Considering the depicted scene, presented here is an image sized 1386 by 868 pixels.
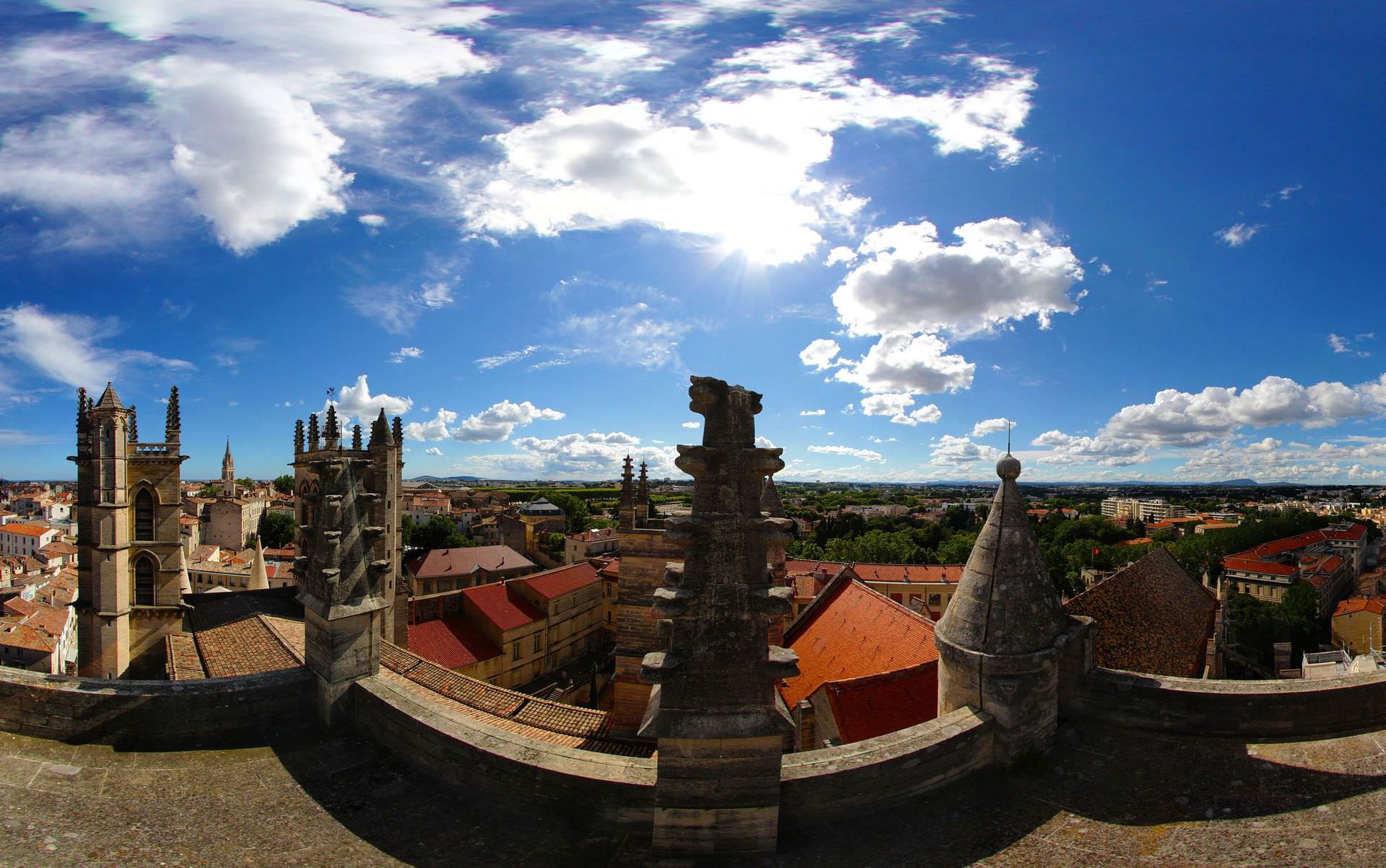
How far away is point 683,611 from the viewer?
4.50 m

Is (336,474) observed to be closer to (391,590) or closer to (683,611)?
(683,611)

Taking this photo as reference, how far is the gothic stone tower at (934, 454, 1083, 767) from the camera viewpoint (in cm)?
586

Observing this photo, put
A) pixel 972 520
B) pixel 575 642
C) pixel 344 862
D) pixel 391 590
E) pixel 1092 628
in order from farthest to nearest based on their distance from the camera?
pixel 972 520 < pixel 575 642 < pixel 391 590 < pixel 1092 628 < pixel 344 862

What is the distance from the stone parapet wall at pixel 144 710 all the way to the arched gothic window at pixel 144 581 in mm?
21731

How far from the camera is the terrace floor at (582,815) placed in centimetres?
448

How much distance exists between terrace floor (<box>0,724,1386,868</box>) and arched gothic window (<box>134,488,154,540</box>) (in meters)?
22.9

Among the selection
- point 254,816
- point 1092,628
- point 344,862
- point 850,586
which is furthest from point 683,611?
point 850,586

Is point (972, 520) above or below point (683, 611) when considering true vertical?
below

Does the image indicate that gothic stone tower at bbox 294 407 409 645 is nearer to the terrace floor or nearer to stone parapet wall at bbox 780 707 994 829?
the terrace floor

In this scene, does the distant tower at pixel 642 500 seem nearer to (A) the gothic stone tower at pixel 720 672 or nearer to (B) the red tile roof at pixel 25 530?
(A) the gothic stone tower at pixel 720 672

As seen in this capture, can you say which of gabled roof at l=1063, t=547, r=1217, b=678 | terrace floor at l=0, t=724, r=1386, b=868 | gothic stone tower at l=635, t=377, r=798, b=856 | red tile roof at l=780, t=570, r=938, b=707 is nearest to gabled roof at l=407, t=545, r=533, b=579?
red tile roof at l=780, t=570, r=938, b=707

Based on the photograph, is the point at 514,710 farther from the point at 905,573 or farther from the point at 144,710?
the point at 905,573

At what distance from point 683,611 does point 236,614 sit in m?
22.0

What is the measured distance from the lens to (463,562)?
55.3 meters
